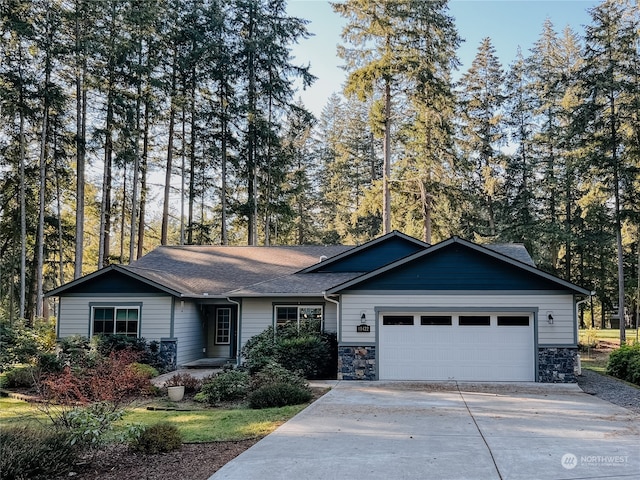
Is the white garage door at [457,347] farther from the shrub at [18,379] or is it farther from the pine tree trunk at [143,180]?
the pine tree trunk at [143,180]

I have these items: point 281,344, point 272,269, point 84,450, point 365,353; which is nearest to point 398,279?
point 365,353

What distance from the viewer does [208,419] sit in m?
8.09

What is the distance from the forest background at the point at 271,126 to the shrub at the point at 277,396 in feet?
42.3

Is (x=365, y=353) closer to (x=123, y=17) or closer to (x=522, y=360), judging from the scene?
(x=522, y=360)

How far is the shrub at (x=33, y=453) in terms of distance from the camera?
4.76 meters

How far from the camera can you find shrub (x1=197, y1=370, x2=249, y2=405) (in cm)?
975

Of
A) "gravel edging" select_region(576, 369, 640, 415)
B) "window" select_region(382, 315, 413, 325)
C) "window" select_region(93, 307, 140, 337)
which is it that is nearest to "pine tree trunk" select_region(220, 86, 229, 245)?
"window" select_region(93, 307, 140, 337)

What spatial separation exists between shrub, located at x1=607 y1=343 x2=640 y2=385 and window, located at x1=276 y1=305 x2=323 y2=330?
8.14 metres

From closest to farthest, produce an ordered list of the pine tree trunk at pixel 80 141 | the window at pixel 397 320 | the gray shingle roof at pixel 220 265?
1. the window at pixel 397 320
2. the gray shingle roof at pixel 220 265
3. the pine tree trunk at pixel 80 141

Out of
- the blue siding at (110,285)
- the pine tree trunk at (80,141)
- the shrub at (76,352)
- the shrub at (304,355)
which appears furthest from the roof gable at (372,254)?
the pine tree trunk at (80,141)

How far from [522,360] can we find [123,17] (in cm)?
1985

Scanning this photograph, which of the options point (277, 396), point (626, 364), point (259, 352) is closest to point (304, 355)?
point (259, 352)

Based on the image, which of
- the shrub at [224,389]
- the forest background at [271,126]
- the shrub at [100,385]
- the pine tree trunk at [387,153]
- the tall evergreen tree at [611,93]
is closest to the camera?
the shrub at [100,385]

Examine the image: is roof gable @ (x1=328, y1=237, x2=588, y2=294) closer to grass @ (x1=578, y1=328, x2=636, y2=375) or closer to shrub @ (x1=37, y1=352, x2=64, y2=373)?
grass @ (x1=578, y1=328, x2=636, y2=375)
